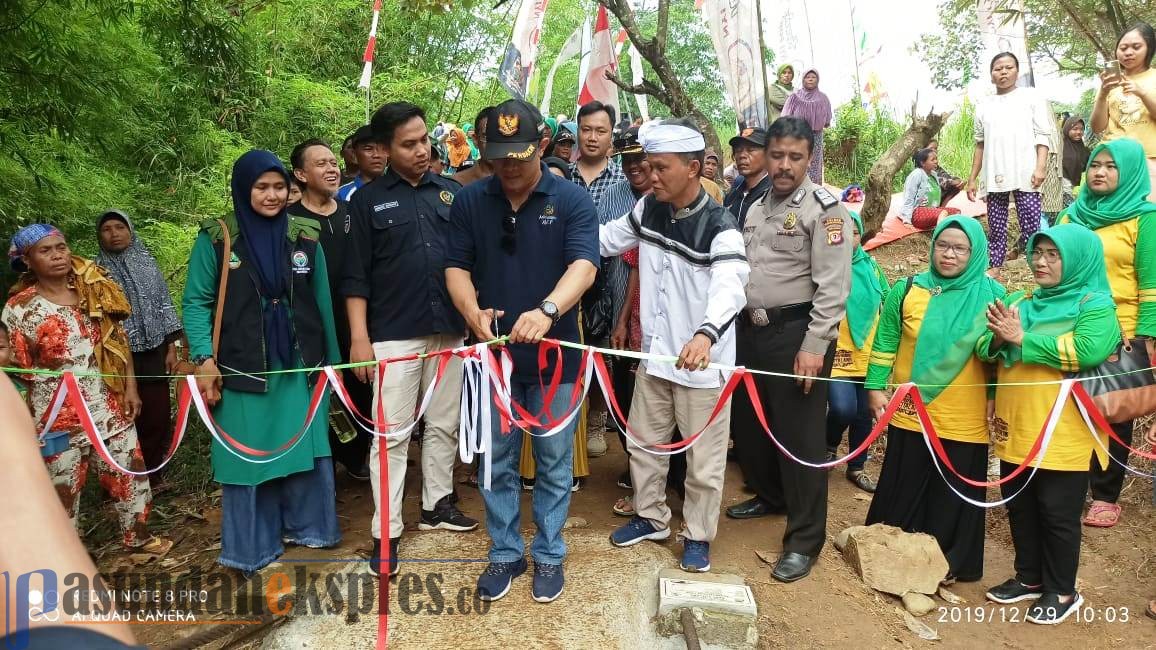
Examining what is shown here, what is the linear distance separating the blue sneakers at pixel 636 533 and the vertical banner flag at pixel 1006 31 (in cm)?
589

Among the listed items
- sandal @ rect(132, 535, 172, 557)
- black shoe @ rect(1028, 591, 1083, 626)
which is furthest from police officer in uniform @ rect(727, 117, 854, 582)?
sandal @ rect(132, 535, 172, 557)

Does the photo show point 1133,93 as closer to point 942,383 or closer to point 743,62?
point 942,383

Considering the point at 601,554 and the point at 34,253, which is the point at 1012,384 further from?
the point at 34,253

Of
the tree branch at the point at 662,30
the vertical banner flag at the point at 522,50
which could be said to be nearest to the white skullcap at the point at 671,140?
the tree branch at the point at 662,30

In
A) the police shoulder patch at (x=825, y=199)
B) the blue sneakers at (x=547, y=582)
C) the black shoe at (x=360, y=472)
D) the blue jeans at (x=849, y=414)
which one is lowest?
the blue sneakers at (x=547, y=582)

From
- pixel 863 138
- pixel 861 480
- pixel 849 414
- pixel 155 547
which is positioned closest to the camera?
pixel 155 547

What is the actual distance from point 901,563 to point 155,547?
13.0ft

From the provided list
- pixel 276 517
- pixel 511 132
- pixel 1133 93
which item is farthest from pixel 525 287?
pixel 1133 93

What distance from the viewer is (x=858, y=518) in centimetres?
457

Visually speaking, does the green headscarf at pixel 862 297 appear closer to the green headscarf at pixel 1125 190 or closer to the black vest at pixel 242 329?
the green headscarf at pixel 1125 190

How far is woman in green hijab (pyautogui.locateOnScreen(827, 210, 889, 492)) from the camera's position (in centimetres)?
457

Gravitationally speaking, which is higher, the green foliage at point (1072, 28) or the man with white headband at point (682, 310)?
the green foliage at point (1072, 28)

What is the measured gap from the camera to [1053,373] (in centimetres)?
339

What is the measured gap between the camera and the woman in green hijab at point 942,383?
3574 mm
